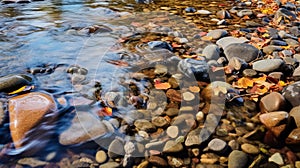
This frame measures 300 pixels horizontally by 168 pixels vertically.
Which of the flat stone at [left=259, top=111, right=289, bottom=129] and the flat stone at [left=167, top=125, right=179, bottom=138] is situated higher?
the flat stone at [left=259, top=111, right=289, bottom=129]

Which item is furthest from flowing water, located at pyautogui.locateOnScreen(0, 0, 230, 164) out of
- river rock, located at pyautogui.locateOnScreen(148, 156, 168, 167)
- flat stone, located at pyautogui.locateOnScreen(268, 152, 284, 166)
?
flat stone, located at pyautogui.locateOnScreen(268, 152, 284, 166)

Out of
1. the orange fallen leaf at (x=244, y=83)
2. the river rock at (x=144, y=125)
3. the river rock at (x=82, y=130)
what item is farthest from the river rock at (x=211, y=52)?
the river rock at (x=82, y=130)

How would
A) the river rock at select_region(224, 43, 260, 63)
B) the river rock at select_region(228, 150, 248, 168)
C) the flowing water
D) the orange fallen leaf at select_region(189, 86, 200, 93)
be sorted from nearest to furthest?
the river rock at select_region(228, 150, 248, 168), the orange fallen leaf at select_region(189, 86, 200, 93), the flowing water, the river rock at select_region(224, 43, 260, 63)

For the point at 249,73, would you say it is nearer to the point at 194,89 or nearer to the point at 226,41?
the point at 194,89

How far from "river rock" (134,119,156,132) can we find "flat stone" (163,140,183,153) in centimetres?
19

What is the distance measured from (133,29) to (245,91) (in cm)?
230

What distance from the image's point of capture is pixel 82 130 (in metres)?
2.08

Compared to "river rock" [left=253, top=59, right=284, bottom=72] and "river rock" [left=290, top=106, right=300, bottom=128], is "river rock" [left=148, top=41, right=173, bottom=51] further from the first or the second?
"river rock" [left=290, top=106, right=300, bottom=128]

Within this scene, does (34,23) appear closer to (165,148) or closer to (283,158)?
(165,148)

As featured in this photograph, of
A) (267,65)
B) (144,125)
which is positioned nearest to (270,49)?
(267,65)

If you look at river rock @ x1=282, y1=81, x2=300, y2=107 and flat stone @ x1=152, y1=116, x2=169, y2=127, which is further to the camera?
river rock @ x1=282, y1=81, x2=300, y2=107

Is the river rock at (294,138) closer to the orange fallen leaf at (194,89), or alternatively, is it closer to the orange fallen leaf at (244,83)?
the orange fallen leaf at (244,83)

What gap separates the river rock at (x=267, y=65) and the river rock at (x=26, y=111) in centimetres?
212

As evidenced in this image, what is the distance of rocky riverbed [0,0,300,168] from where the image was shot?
1.90 m
